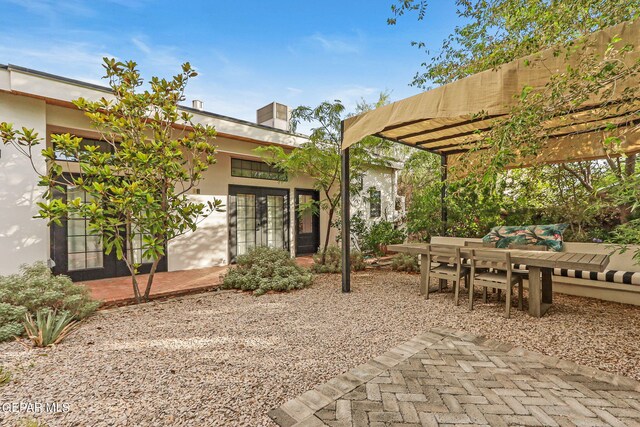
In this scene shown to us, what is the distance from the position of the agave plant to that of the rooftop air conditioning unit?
760cm

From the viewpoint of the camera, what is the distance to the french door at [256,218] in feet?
24.6

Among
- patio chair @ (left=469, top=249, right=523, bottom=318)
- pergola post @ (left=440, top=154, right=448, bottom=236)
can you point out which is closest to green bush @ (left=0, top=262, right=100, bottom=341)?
patio chair @ (left=469, top=249, right=523, bottom=318)

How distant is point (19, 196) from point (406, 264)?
6940mm

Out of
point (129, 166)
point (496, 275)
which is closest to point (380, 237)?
point (496, 275)

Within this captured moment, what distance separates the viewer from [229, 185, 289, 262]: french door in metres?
7.48

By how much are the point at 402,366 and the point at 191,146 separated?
3.98 m

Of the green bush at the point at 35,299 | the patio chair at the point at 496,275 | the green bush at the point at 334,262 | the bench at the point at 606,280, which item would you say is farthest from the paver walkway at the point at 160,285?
the bench at the point at 606,280

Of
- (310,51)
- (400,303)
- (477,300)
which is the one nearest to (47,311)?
(400,303)

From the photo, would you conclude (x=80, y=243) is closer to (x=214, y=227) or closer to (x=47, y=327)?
(x=214, y=227)

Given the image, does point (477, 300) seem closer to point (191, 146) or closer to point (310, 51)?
point (191, 146)

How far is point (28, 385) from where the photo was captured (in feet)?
6.84

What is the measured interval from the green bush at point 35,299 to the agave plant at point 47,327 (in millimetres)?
79

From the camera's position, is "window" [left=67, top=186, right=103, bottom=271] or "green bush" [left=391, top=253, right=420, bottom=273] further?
"green bush" [left=391, top=253, right=420, bottom=273]

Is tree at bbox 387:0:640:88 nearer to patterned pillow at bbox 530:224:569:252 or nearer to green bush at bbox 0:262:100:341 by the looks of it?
patterned pillow at bbox 530:224:569:252
